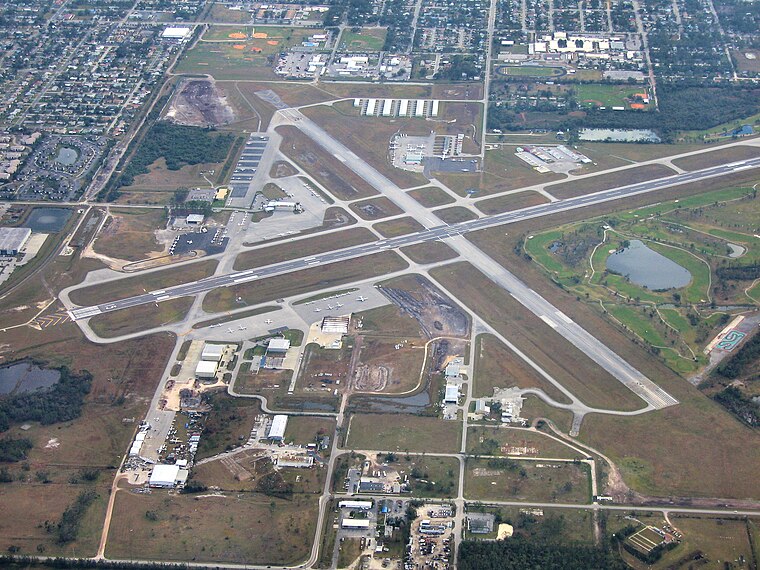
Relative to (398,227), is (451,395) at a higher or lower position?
higher

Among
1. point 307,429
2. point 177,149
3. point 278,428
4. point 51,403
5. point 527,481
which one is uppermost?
point 527,481

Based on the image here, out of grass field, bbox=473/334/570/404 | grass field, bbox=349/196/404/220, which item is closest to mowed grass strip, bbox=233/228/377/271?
grass field, bbox=349/196/404/220

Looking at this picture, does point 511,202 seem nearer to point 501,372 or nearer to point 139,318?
point 501,372

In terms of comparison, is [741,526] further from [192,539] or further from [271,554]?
[192,539]

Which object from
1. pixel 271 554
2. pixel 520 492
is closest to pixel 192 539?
pixel 271 554

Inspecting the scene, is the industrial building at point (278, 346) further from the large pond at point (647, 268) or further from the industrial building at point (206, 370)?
the large pond at point (647, 268)

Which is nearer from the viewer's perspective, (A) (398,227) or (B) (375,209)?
(A) (398,227)

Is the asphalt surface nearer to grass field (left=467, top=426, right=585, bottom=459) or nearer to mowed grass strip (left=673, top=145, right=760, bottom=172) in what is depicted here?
mowed grass strip (left=673, top=145, right=760, bottom=172)

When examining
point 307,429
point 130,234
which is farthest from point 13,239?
point 307,429
